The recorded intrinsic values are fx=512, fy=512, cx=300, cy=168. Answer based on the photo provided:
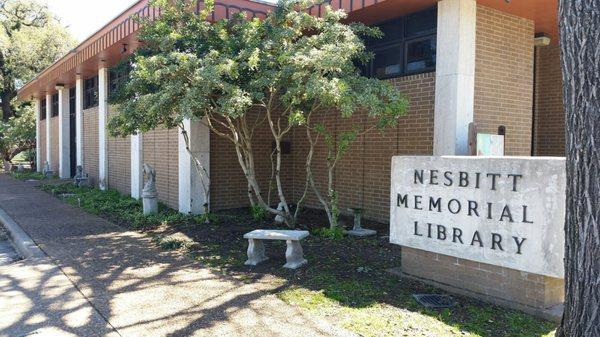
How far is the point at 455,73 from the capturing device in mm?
7863

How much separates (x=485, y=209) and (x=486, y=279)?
0.72 meters

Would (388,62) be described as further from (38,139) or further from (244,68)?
(38,139)

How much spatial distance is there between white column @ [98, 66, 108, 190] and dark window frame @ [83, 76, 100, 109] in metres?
1.44

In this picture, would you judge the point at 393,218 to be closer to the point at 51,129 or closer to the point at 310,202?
the point at 310,202

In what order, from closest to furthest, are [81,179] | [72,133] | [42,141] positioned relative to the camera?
[81,179] < [72,133] < [42,141]

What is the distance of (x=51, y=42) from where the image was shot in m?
31.3

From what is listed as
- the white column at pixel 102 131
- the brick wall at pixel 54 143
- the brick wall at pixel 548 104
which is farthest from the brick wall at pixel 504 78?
the brick wall at pixel 54 143

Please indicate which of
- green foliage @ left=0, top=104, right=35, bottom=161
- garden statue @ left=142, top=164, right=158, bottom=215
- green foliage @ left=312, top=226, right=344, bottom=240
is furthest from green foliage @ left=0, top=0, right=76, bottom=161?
green foliage @ left=312, top=226, right=344, bottom=240

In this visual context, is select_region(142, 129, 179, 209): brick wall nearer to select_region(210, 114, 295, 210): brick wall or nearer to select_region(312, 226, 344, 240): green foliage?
select_region(210, 114, 295, 210): brick wall

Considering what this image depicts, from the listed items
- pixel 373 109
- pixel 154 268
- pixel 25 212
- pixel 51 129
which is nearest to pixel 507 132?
pixel 373 109

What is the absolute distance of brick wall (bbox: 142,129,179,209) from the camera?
455 inches

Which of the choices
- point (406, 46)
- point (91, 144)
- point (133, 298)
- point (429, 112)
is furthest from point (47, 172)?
point (133, 298)

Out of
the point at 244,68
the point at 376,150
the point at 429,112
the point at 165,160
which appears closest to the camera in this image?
the point at 244,68

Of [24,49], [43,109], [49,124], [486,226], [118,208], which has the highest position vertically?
[24,49]
